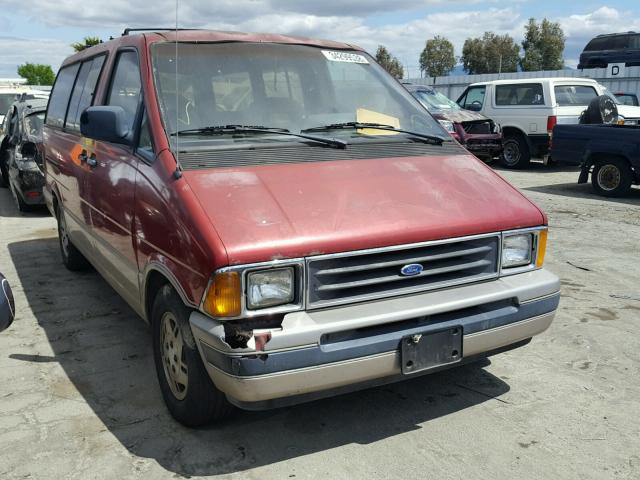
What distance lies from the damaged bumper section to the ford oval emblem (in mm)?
107

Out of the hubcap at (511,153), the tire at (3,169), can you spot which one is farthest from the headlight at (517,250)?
the hubcap at (511,153)

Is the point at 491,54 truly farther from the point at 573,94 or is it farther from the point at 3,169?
the point at 3,169

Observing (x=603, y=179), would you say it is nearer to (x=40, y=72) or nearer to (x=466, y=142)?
(x=466, y=142)

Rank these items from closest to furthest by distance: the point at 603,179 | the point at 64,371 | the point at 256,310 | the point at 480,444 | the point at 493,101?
the point at 256,310, the point at 480,444, the point at 64,371, the point at 603,179, the point at 493,101

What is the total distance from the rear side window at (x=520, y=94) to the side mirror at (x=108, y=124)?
1237cm

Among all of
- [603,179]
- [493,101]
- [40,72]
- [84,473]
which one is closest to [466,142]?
[493,101]

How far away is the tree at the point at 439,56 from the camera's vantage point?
220ft

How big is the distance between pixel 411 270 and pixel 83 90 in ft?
11.3

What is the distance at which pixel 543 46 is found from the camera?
56.6 metres

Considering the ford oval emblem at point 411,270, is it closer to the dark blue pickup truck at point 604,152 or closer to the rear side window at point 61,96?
the rear side window at point 61,96

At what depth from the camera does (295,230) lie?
2961 millimetres

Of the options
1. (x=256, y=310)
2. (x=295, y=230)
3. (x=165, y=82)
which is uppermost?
(x=165, y=82)

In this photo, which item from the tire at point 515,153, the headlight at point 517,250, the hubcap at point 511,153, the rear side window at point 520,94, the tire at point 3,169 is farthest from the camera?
the hubcap at point 511,153

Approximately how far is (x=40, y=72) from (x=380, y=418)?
329 feet
